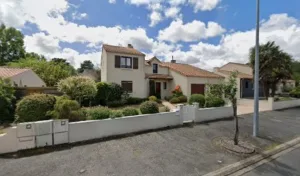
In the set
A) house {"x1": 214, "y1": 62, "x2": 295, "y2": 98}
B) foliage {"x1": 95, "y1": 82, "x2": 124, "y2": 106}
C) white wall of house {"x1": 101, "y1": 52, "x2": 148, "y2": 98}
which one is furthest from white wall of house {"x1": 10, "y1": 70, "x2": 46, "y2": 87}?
house {"x1": 214, "y1": 62, "x2": 295, "y2": 98}

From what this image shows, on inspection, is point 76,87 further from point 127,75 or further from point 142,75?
point 142,75

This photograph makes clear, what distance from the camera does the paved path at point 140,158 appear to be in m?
5.64

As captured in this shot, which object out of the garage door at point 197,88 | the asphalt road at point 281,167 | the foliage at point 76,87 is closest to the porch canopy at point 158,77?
the garage door at point 197,88

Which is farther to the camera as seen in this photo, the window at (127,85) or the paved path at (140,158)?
the window at (127,85)

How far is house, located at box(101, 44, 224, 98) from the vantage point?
20703mm

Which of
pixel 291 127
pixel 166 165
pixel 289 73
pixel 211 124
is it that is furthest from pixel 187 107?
pixel 289 73

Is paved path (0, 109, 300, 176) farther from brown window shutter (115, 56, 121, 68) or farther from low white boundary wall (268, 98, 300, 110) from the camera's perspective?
brown window shutter (115, 56, 121, 68)

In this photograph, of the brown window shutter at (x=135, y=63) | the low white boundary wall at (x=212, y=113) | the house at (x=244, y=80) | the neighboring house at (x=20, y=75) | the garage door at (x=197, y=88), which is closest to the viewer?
the low white boundary wall at (x=212, y=113)

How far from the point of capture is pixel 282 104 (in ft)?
67.3

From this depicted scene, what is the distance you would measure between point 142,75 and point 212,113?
1124 centimetres

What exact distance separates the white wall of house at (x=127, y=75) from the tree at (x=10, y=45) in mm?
31654

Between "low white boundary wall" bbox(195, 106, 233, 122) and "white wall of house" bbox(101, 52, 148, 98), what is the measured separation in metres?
10.8

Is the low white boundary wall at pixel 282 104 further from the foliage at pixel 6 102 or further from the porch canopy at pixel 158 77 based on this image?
the foliage at pixel 6 102

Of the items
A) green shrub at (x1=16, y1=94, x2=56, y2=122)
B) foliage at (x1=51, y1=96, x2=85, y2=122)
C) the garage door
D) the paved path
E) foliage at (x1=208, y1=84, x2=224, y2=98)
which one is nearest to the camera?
the paved path
